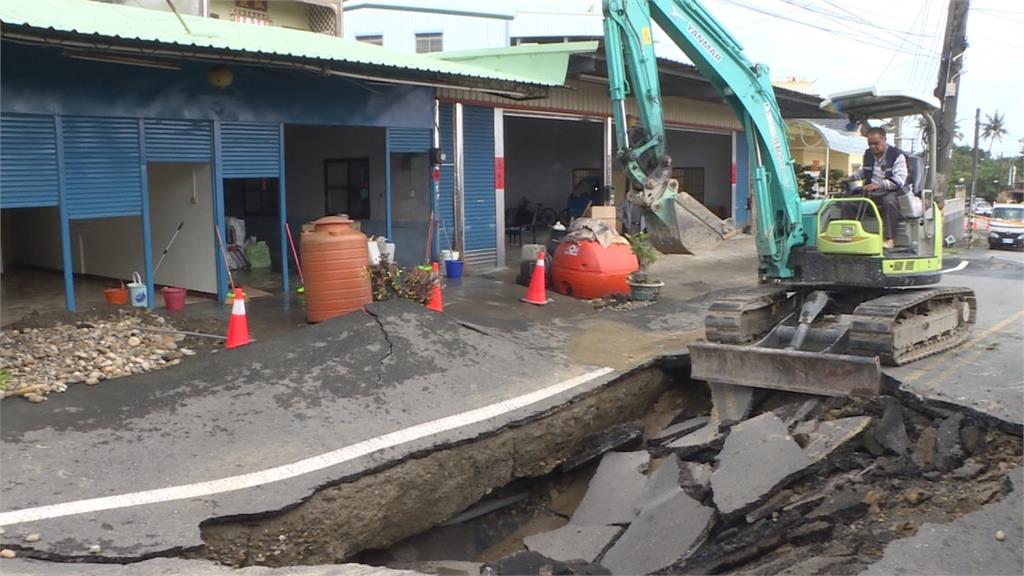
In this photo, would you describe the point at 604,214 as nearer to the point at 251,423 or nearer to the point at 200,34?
the point at 200,34

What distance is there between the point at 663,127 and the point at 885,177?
2382mm

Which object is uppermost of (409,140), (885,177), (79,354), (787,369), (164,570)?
(409,140)

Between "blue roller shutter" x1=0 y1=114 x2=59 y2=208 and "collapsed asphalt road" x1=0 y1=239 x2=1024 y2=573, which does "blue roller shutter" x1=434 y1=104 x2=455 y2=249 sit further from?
"blue roller shutter" x1=0 y1=114 x2=59 y2=208

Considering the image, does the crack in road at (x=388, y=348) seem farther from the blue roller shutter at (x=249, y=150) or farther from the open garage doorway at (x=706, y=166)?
the open garage doorway at (x=706, y=166)

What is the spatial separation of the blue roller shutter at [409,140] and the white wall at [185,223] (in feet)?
10.9

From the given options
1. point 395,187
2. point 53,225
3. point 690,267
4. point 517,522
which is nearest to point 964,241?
point 690,267

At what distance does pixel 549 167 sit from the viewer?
25.2 metres

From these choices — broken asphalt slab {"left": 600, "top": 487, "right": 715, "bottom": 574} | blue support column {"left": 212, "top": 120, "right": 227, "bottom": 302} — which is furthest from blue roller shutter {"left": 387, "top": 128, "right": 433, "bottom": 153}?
broken asphalt slab {"left": 600, "top": 487, "right": 715, "bottom": 574}

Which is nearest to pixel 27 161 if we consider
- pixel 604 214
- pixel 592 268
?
pixel 592 268

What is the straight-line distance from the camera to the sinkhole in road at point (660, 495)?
517cm

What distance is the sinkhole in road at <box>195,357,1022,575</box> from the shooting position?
5172 millimetres

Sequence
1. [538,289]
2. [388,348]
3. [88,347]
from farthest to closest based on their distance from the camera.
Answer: [538,289], [388,348], [88,347]

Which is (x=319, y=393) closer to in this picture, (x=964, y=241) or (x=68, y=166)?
(x=68, y=166)

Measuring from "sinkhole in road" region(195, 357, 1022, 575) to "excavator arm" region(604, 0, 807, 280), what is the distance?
199 centimetres
